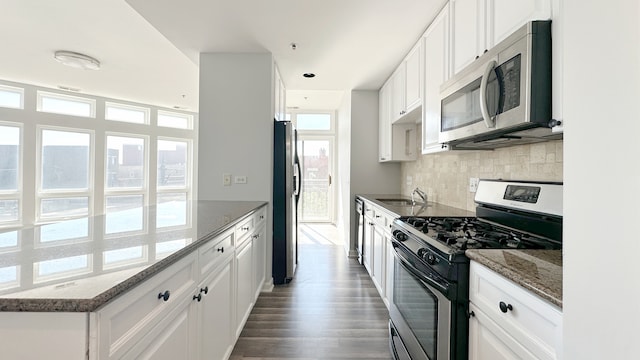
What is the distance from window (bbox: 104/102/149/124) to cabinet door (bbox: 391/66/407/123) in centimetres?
550

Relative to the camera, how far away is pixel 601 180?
533 millimetres

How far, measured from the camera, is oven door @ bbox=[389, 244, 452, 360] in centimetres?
124

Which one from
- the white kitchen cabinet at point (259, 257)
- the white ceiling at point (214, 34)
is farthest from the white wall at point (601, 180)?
the white kitchen cabinet at point (259, 257)

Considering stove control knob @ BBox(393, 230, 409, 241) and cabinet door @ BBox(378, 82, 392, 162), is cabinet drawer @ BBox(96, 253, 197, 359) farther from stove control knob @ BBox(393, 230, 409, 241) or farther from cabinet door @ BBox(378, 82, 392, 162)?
cabinet door @ BBox(378, 82, 392, 162)

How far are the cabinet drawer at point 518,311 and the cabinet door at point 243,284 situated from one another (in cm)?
147

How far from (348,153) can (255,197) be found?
5.96 feet

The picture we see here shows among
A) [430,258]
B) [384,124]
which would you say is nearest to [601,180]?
[430,258]

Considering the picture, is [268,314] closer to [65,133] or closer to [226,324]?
[226,324]

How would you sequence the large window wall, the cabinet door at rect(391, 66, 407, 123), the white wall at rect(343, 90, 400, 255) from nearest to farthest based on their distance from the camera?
1. the cabinet door at rect(391, 66, 407, 123)
2. the white wall at rect(343, 90, 400, 255)
3. the large window wall

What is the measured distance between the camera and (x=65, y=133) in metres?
5.25

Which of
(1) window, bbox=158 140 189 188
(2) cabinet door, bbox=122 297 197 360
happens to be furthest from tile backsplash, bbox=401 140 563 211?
(1) window, bbox=158 140 189 188

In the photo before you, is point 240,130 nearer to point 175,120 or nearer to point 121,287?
point 121,287

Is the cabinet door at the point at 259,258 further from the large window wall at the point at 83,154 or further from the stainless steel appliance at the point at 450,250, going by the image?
the large window wall at the point at 83,154

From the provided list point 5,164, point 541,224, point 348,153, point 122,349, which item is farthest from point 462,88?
point 5,164
